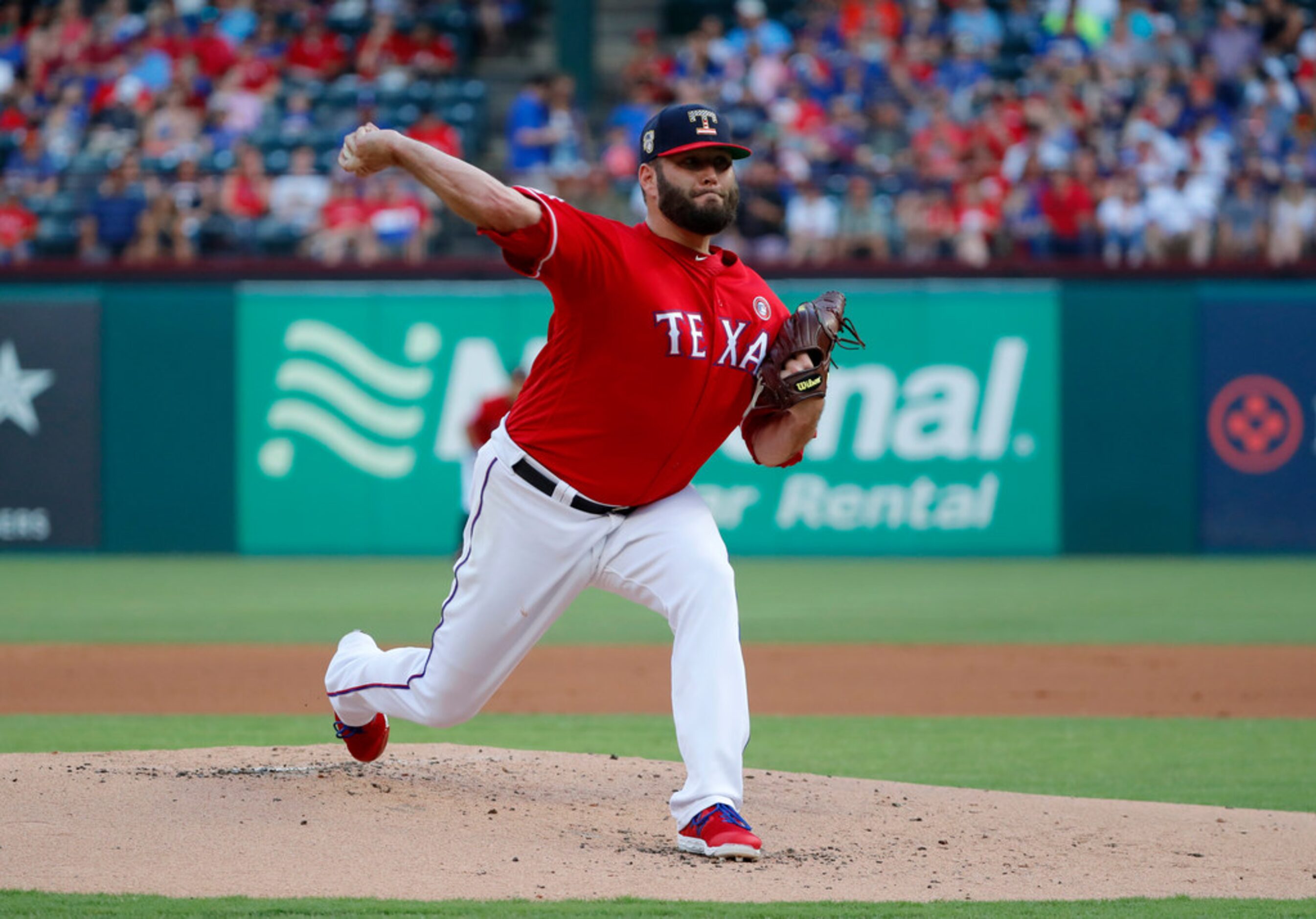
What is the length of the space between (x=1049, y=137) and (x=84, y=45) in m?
10.7

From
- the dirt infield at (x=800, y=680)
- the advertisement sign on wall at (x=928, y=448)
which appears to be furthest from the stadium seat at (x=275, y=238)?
the dirt infield at (x=800, y=680)

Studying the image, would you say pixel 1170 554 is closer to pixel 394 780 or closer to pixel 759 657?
pixel 759 657

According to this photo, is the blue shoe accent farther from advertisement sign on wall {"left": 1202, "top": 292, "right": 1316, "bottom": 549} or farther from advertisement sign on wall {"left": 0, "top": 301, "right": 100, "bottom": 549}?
advertisement sign on wall {"left": 0, "top": 301, "right": 100, "bottom": 549}

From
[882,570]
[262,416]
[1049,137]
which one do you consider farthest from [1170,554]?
[262,416]

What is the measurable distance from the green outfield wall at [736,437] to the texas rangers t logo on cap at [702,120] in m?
10.6

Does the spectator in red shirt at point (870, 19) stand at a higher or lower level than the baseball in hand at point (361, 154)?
higher

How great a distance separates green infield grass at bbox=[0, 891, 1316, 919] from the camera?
364 cm

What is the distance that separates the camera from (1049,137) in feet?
50.9

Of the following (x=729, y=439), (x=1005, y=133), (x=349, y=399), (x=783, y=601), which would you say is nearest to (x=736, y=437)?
(x=729, y=439)

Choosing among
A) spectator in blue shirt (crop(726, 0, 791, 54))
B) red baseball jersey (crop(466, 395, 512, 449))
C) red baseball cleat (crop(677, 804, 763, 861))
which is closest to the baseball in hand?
red baseball cleat (crop(677, 804, 763, 861))

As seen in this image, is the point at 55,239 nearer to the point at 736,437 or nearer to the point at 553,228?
the point at 736,437

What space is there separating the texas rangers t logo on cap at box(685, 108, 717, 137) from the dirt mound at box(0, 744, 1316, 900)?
75.5 inches

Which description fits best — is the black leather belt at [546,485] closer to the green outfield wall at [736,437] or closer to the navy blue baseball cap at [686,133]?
the navy blue baseball cap at [686,133]

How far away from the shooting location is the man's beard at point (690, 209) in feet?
14.4
